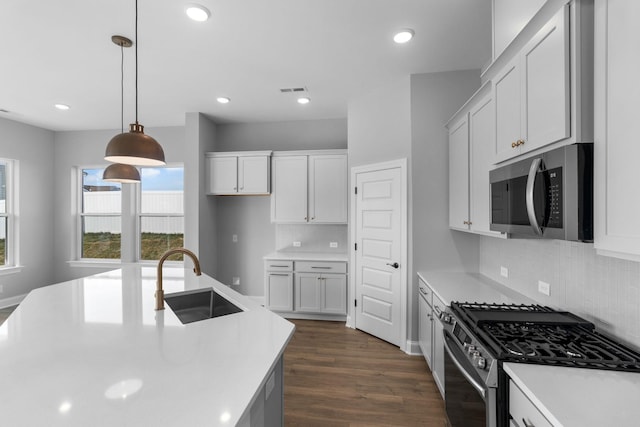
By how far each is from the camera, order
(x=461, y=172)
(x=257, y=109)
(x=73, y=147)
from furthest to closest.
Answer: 1. (x=73, y=147)
2. (x=257, y=109)
3. (x=461, y=172)

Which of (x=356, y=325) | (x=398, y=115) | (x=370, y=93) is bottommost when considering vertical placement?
(x=356, y=325)

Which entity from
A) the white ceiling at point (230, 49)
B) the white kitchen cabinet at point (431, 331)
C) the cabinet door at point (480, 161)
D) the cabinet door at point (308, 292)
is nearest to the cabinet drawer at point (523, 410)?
the white kitchen cabinet at point (431, 331)

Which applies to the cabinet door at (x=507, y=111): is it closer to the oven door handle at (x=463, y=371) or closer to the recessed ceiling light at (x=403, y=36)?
the recessed ceiling light at (x=403, y=36)

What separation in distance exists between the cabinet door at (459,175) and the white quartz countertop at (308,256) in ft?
5.53

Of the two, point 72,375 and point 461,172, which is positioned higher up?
point 461,172

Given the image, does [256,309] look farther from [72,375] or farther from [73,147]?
[73,147]

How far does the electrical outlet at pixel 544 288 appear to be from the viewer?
2021 mm

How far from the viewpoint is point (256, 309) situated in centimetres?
193

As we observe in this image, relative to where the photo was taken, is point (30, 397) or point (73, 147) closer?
point (30, 397)

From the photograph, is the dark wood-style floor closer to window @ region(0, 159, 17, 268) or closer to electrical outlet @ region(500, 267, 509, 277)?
electrical outlet @ region(500, 267, 509, 277)

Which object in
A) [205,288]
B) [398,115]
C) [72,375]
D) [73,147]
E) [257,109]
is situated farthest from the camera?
[73,147]

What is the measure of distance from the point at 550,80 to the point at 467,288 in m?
1.68

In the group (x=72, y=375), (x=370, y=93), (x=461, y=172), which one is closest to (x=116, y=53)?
(x=370, y=93)

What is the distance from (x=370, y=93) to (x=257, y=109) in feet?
5.31
